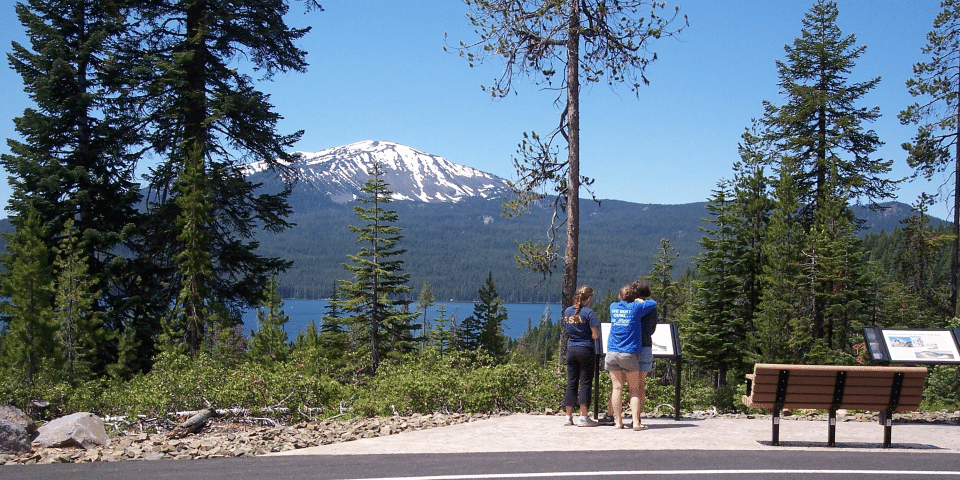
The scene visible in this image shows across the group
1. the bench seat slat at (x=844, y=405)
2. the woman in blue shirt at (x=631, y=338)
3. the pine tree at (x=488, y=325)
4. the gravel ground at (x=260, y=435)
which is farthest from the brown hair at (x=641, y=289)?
the pine tree at (x=488, y=325)

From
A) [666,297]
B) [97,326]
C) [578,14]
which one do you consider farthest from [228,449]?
[666,297]

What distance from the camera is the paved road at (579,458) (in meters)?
6.67

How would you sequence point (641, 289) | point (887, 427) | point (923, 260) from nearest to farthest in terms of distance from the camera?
point (887, 427)
point (641, 289)
point (923, 260)

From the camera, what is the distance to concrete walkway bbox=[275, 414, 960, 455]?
7.95 metres

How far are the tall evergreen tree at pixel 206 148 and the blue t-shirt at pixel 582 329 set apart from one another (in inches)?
512

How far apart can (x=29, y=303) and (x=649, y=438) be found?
2164 cm

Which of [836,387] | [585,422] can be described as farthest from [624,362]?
[836,387]

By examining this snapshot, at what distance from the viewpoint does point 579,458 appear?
7309 millimetres

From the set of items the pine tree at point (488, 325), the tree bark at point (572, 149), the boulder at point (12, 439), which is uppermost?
the tree bark at point (572, 149)

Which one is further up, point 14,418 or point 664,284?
point 664,284

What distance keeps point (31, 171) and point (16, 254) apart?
2785mm

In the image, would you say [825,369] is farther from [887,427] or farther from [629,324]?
[629,324]

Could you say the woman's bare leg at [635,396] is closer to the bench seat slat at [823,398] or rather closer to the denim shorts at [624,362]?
the denim shorts at [624,362]

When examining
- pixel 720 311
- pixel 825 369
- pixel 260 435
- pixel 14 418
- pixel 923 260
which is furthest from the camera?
pixel 923 260
